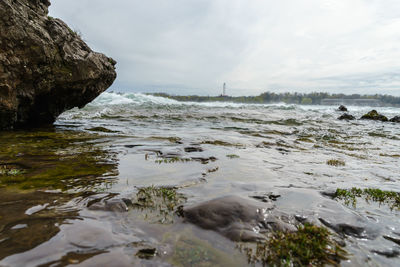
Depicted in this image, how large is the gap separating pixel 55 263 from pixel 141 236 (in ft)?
2.51

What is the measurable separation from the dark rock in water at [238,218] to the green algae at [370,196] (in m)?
1.46

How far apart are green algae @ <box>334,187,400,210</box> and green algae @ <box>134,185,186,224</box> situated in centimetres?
257

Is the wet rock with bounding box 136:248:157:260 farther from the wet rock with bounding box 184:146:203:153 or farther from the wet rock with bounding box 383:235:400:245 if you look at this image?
the wet rock with bounding box 184:146:203:153

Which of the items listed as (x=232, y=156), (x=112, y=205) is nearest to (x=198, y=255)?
(x=112, y=205)

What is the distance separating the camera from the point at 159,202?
3.23m

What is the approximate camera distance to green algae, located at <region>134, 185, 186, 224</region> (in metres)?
2.82

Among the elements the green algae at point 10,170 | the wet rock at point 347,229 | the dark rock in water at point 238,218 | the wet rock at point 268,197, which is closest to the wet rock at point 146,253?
the dark rock in water at point 238,218

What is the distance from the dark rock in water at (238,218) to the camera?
8.20 ft

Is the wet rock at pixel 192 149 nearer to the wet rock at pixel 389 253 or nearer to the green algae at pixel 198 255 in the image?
the green algae at pixel 198 255

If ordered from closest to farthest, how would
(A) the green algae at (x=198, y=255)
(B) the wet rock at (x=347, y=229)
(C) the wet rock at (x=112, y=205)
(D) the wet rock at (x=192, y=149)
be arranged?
(A) the green algae at (x=198, y=255)
(B) the wet rock at (x=347, y=229)
(C) the wet rock at (x=112, y=205)
(D) the wet rock at (x=192, y=149)

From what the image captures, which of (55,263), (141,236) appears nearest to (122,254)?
(141,236)

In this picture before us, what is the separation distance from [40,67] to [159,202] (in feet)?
25.7

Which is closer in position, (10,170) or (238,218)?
(238,218)

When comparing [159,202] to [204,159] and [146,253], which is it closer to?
[146,253]
